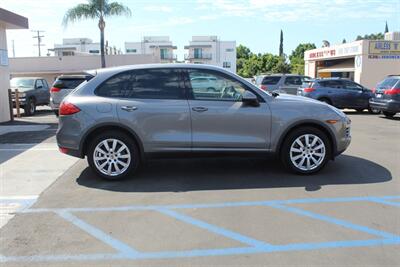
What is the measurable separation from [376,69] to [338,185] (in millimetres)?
25285

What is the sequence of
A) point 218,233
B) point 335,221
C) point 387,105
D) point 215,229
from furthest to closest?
1. point 387,105
2. point 335,221
3. point 215,229
4. point 218,233

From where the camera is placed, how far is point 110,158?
645 centimetres

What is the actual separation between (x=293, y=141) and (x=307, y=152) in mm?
288

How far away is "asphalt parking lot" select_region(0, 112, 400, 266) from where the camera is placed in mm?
3979

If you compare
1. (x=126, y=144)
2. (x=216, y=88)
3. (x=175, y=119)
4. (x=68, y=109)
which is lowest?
(x=126, y=144)

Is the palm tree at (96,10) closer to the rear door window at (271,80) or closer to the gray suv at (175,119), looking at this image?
the rear door window at (271,80)

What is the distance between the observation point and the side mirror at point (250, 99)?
20.9 ft

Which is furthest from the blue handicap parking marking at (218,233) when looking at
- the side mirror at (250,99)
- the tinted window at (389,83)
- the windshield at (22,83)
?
the windshield at (22,83)

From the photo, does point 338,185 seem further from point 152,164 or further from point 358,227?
point 152,164

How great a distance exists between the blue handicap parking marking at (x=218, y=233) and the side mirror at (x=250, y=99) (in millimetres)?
1648

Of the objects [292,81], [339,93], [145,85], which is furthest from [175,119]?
[292,81]

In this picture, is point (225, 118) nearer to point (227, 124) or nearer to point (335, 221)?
point (227, 124)

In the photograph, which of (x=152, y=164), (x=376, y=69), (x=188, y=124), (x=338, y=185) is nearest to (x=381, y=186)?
(x=338, y=185)

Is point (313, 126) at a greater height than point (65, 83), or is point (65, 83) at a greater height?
point (65, 83)
